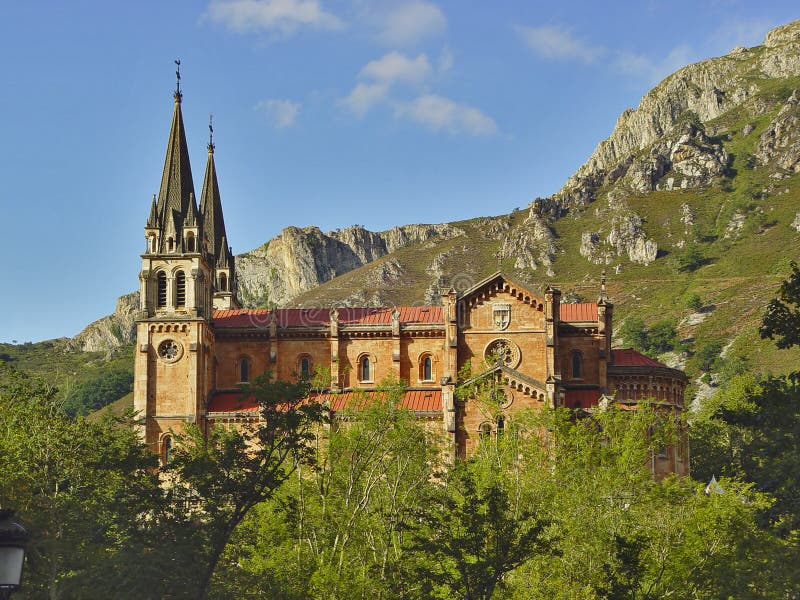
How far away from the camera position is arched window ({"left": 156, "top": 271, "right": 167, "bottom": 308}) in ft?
237

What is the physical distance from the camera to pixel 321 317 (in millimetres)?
75625

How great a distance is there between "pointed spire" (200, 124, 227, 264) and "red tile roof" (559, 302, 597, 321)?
29.1m

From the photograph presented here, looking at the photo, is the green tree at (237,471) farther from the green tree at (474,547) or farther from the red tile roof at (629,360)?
the red tile roof at (629,360)

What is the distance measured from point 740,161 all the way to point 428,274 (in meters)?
59.0

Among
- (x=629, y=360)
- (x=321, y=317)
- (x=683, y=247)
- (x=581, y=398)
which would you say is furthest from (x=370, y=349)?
(x=683, y=247)

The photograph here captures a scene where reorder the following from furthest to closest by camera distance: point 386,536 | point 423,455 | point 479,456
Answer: point 479,456
point 423,455
point 386,536

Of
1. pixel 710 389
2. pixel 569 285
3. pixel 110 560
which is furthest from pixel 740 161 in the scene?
pixel 110 560

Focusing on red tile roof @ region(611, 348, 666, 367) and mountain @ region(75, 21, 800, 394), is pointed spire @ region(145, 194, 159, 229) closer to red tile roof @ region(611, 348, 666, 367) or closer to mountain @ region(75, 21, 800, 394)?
red tile roof @ region(611, 348, 666, 367)

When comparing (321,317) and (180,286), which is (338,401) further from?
(180,286)

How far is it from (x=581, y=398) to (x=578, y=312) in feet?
22.6

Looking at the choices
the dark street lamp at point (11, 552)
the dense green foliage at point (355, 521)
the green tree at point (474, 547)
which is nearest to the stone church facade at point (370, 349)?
the dense green foliage at point (355, 521)

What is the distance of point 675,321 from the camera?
152 metres

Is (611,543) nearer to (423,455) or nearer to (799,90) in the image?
(423,455)

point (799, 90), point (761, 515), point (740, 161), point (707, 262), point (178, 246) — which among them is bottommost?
point (761, 515)
